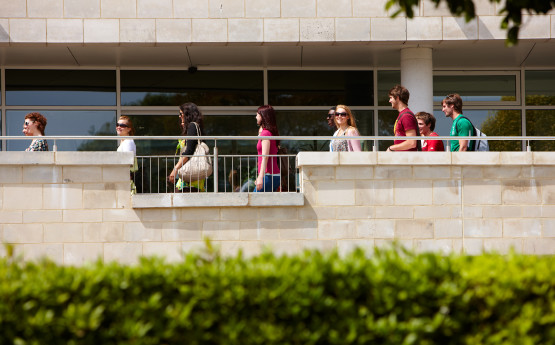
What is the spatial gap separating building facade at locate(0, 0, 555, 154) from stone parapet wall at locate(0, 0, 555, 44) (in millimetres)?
A: 17

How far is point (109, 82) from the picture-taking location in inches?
614

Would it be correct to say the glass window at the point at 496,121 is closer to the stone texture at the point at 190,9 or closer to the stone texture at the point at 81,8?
the stone texture at the point at 190,9

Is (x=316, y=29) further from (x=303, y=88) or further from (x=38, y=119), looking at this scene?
(x=38, y=119)

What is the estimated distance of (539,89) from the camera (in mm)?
16469

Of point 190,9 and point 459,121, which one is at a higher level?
point 190,9

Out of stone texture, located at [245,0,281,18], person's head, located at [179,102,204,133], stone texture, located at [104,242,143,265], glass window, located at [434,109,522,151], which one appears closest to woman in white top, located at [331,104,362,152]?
person's head, located at [179,102,204,133]

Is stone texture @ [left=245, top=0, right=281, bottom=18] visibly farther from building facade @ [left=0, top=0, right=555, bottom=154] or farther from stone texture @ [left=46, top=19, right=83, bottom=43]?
stone texture @ [left=46, top=19, right=83, bottom=43]

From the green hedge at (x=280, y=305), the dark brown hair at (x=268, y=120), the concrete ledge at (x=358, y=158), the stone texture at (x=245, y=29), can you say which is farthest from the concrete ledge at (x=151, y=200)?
the green hedge at (x=280, y=305)

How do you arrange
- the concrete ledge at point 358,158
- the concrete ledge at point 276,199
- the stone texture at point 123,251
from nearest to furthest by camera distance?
1. the stone texture at point 123,251
2. the concrete ledge at point 276,199
3. the concrete ledge at point 358,158

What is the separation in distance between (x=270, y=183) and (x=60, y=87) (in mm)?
6547

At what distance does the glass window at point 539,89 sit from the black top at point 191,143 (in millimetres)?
8434

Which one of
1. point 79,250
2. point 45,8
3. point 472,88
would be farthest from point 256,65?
point 79,250

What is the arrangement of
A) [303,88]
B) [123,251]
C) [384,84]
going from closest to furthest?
[123,251] → [303,88] → [384,84]

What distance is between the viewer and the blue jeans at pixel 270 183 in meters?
10.6
